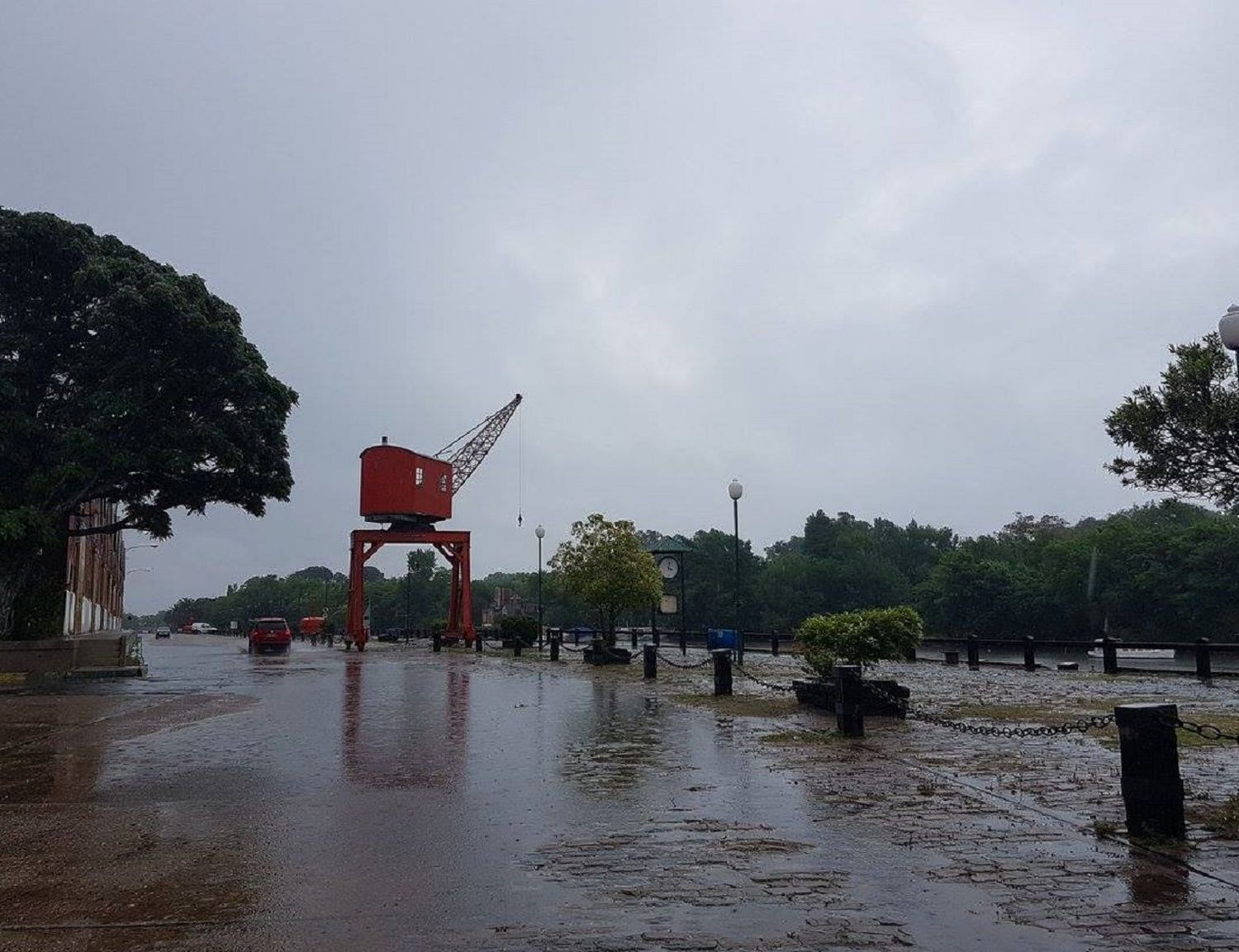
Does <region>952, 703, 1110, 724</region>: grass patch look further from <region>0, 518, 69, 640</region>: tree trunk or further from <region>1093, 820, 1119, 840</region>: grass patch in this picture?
<region>0, 518, 69, 640</region>: tree trunk

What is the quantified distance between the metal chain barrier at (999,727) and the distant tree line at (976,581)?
1915 centimetres

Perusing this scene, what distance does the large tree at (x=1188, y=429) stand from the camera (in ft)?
45.4

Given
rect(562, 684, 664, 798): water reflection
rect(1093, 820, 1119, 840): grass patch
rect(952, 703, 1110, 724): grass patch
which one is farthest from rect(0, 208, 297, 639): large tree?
rect(1093, 820, 1119, 840): grass patch

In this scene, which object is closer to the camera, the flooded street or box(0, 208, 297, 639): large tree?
the flooded street

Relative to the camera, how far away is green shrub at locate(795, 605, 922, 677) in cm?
1434

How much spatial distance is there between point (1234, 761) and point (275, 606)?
18449cm

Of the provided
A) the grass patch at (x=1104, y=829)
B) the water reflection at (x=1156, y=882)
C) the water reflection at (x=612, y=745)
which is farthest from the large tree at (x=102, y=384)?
the water reflection at (x=1156, y=882)

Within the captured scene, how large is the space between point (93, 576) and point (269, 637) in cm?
2320

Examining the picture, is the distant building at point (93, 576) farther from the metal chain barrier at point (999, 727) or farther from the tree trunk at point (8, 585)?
the metal chain barrier at point (999, 727)

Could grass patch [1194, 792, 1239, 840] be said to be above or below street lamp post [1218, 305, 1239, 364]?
below

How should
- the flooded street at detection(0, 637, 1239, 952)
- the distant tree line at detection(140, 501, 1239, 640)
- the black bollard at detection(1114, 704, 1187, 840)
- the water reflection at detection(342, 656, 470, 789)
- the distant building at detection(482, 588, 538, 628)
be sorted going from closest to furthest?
the flooded street at detection(0, 637, 1239, 952) < the black bollard at detection(1114, 704, 1187, 840) < the water reflection at detection(342, 656, 470, 789) < the distant tree line at detection(140, 501, 1239, 640) < the distant building at detection(482, 588, 538, 628)

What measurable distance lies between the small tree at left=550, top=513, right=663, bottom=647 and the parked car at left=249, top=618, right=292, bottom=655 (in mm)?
17770

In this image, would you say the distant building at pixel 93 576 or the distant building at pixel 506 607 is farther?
the distant building at pixel 506 607

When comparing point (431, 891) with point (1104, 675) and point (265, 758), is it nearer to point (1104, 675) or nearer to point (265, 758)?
point (265, 758)
